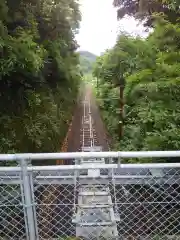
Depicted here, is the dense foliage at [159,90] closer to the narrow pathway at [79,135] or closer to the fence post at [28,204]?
the fence post at [28,204]

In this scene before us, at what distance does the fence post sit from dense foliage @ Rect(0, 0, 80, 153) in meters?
5.43

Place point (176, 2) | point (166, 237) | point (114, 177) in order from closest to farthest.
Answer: point (114, 177) → point (166, 237) → point (176, 2)

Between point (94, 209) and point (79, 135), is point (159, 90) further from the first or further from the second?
point (79, 135)

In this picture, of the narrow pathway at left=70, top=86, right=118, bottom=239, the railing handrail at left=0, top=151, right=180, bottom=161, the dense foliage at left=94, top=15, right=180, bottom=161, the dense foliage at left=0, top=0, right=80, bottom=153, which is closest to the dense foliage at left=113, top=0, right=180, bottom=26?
the dense foliage at left=94, top=15, right=180, bottom=161

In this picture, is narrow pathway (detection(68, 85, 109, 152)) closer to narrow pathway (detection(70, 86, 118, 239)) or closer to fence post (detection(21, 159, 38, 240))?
narrow pathway (detection(70, 86, 118, 239))

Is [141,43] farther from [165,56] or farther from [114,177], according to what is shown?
[114,177]

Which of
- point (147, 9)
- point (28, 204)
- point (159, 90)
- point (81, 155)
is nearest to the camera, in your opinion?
point (81, 155)

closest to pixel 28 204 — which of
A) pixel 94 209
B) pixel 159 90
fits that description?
pixel 94 209

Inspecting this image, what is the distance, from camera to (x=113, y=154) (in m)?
1.84

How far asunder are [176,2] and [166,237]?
5.60 m

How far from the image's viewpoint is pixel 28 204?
1.97m

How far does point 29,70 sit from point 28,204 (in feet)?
21.4

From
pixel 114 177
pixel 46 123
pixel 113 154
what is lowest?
pixel 46 123

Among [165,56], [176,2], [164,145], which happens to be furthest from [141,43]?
[164,145]
